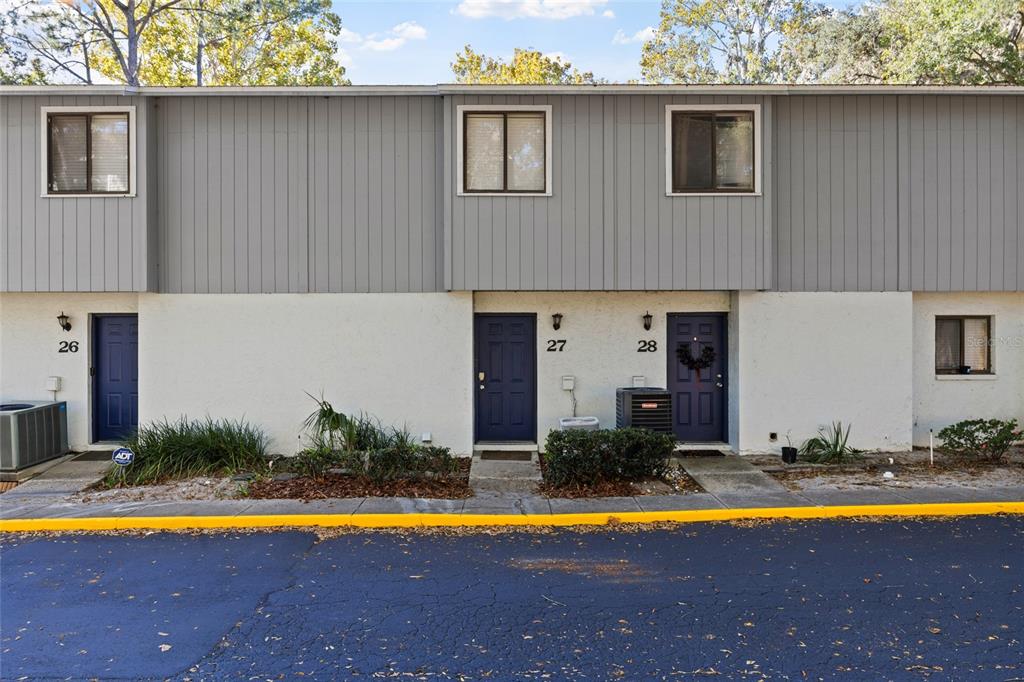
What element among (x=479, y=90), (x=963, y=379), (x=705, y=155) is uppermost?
(x=479, y=90)

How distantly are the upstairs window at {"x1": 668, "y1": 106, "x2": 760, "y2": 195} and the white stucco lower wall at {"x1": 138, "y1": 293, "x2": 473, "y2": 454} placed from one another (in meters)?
3.76

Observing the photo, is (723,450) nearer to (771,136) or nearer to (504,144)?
(771,136)

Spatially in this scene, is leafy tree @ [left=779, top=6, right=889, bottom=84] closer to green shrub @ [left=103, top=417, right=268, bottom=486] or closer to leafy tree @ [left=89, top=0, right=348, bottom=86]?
leafy tree @ [left=89, top=0, right=348, bottom=86]

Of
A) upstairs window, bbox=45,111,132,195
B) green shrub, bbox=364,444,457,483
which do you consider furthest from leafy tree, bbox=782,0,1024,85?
upstairs window, bbox=45,111,132,195

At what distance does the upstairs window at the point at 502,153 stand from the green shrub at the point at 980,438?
22.7ft

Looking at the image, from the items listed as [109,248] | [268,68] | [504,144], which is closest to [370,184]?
[504,144]

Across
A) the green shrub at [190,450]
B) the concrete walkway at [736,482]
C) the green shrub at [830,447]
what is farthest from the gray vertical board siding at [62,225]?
the green shrub at [830,447]

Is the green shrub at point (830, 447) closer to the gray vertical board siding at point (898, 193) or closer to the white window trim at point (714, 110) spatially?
the gray vertical board siding at point (898, 193)

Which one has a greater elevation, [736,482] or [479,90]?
[479,90]

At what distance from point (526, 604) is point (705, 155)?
24.5ft

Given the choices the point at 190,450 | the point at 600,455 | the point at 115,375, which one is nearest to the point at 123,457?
the point at 190,450

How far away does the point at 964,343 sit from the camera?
11500 mm

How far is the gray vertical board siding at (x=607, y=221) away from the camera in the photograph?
10.4 metres

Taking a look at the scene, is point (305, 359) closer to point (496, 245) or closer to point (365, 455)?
point (365, 455)
